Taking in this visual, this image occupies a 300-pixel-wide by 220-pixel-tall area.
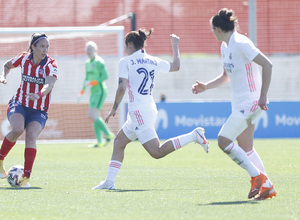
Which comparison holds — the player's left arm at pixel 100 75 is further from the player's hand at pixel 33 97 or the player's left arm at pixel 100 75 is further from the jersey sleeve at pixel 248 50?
the jersey sleeve at pixel 248 50

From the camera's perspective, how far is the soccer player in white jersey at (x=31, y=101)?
→ 8734mm

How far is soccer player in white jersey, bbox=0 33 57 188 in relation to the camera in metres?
Answer: 8.73

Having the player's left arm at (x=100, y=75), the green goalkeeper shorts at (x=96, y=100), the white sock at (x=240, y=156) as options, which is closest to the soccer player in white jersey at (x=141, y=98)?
the white sock at (x=240, y=156)

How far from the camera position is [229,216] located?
19.5 ft

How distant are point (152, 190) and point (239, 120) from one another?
175cm

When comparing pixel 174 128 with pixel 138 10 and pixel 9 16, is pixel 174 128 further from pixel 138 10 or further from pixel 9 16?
pixel 138 10

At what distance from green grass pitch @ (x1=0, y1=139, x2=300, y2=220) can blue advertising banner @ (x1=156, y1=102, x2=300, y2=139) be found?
488 cm

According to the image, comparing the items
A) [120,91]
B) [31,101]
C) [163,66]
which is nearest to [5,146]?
[31,101]

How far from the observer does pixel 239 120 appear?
707 cm

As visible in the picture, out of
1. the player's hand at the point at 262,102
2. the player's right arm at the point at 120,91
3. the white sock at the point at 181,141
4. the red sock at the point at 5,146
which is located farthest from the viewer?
the red sock at the point at 5,146

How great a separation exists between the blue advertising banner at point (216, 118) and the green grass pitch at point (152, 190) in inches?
192

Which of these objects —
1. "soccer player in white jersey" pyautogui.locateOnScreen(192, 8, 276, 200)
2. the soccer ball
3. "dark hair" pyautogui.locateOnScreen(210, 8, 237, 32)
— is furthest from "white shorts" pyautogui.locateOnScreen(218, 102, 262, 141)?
the soccer ball

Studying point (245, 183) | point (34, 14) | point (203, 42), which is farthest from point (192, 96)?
point (245, 183)

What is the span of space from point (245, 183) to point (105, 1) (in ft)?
61.0
